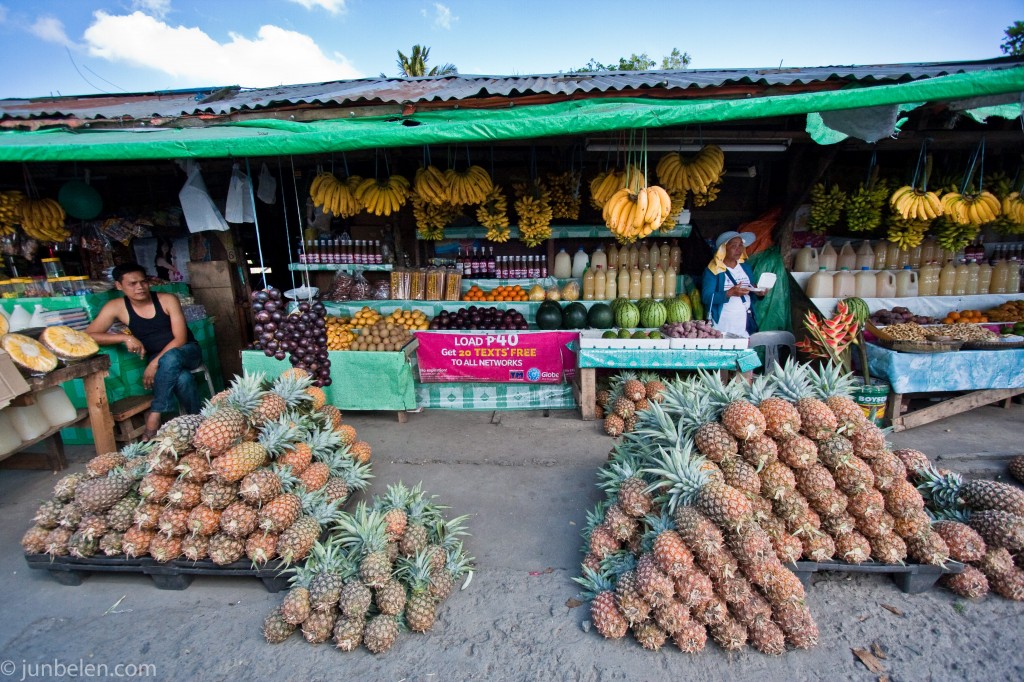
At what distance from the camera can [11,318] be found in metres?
4.38

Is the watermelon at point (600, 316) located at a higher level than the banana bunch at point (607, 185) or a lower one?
lower

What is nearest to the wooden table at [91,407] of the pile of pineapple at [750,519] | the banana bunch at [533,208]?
the pile of pineapple at [750,519]

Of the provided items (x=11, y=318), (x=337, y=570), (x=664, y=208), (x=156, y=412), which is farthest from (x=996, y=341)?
(x=11, y=318)

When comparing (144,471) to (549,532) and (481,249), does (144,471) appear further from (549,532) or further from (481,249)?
(481,249)

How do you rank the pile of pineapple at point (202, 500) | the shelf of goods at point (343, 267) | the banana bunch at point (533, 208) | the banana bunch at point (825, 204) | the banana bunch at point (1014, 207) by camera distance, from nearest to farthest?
the pile of pineapple at point (202, 500), the banana bunch at point (1014, 207), the banana bunch at point (533, 208), the banana bunch at point (825, 204), the shelf of goods at point (343, 267)

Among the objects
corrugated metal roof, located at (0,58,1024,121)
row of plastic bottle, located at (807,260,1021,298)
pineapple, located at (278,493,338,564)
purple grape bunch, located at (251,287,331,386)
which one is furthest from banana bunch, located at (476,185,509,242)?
row of plastic bottle, located at (807,260,1021,298)

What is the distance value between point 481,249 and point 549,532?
3.97 metres

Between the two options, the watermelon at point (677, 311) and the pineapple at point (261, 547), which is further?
the watermelon at point (677, 311)

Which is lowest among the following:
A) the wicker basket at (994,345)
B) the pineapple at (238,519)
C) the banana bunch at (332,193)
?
the pineapple at (238,519)

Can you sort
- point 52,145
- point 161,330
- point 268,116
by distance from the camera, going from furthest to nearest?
point 161,330 < point 268,116 < point 52,145

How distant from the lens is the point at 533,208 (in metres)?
5.28

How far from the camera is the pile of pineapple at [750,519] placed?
6.57 ft

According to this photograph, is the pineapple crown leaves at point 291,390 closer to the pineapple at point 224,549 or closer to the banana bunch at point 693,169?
the pineapple at point 224,549

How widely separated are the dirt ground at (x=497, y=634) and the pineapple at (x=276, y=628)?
0.13 feet
